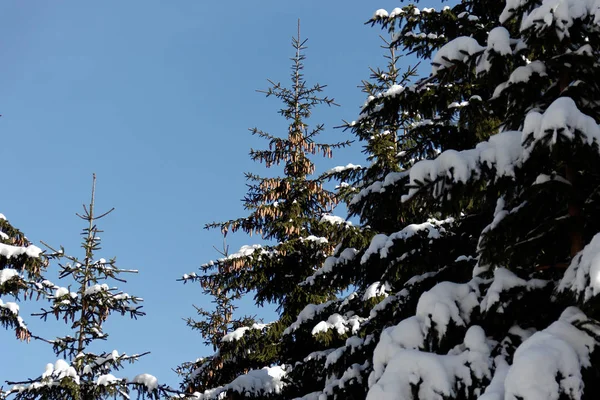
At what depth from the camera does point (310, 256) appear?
15195 mm

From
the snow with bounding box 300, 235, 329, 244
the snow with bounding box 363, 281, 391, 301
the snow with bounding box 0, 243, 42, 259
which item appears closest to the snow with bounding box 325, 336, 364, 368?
the snow with bounding box 363, 281, 391, 301

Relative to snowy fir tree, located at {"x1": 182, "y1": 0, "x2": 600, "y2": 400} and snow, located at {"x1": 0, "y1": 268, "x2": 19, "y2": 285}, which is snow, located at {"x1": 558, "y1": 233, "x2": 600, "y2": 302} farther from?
snow, located at {"x1": 0, "y1": 268, "x2": 19, "y2": 285}

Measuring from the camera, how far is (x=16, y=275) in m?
12.1

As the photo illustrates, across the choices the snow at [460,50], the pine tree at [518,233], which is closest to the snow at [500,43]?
the pine tree at [518,233]

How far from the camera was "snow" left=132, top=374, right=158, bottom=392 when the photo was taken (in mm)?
11219

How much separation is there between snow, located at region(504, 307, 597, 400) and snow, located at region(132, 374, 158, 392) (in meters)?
8.69

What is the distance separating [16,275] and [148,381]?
360 centimetres

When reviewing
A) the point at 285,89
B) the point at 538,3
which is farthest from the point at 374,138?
the point at 538,3

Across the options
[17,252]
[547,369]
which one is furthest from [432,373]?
[17,252]

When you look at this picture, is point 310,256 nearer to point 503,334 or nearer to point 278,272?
point 278,272

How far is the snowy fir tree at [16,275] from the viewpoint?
12039mm

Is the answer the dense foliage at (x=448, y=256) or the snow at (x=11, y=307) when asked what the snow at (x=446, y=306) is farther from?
the snow at (x=11, y=307)

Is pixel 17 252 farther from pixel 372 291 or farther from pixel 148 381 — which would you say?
pixel 372 291

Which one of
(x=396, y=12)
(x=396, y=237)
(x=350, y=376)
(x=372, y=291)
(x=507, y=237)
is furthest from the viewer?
(x=372, y=291)
